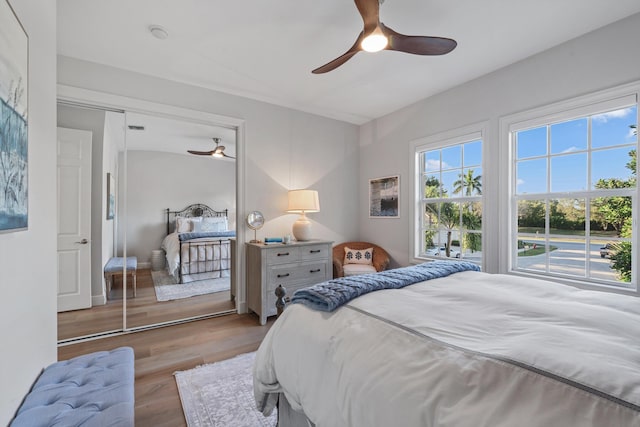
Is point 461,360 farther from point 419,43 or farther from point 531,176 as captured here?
point 531,176

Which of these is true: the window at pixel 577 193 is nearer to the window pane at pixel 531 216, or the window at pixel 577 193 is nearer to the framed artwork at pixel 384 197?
the window pane at pixel 531 216

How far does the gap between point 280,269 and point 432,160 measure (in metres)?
2.38

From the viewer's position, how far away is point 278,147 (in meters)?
3.75

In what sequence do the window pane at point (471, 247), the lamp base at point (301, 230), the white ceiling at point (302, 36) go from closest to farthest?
the white ceiling at point (302, 36), the window pane at point (471, 247), the lamp base at point (301, 230)

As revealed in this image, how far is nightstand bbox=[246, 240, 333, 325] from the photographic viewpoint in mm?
3137

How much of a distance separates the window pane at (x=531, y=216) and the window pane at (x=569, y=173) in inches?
7.5

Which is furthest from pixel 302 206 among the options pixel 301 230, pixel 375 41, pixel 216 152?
pixel 375 41

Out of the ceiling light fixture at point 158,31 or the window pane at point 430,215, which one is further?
the window pane at point 430,215

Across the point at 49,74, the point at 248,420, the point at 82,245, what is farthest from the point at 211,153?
the point at 248,420

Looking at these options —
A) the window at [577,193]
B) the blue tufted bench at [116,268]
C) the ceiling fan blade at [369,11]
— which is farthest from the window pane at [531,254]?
the blue tufted bench at [116,268]

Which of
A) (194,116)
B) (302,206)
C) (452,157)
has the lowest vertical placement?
(302,206)

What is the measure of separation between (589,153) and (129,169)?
177 inches

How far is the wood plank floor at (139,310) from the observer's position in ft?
9.50

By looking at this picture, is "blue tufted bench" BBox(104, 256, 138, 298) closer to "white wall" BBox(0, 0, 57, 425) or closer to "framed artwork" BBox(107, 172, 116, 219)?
"framed artwork" BBox(107, 172, 116, 219)
